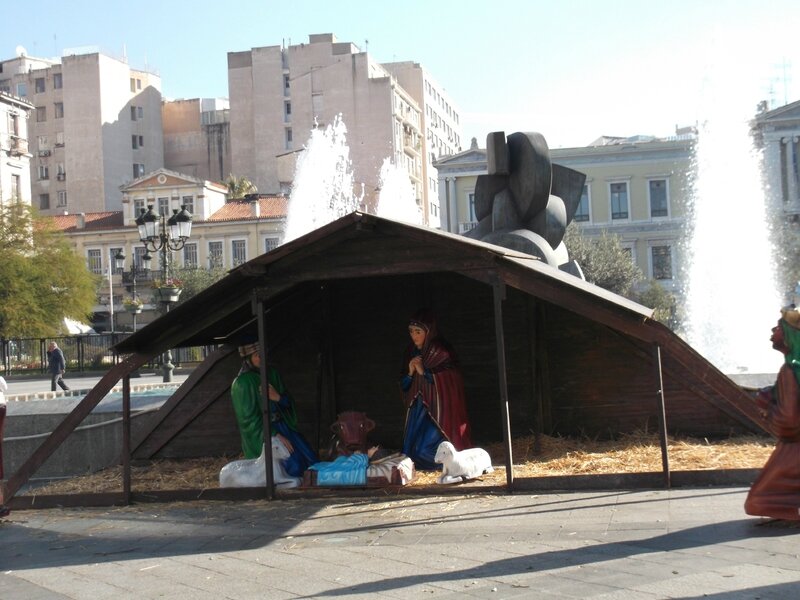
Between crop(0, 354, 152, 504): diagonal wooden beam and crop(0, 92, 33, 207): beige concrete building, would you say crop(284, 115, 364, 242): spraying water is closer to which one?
crop(0, 92, 33, 207): beige concrete building

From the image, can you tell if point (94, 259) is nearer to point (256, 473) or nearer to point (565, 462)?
point (256, 473)

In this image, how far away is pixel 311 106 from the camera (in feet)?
273

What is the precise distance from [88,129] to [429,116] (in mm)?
31220

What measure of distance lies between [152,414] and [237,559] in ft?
21.6

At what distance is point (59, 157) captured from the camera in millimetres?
90500

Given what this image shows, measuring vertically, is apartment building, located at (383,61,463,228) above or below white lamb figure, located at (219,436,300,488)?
above

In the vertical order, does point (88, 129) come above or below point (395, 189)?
above

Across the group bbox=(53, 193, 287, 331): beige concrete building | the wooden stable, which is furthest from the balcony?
the wooden stable

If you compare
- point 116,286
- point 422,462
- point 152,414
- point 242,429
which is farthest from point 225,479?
point 116,286

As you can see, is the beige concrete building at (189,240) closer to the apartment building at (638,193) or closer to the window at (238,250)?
the window at (238,250)

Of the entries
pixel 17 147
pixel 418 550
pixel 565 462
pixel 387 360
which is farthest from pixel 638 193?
pixel 418 550

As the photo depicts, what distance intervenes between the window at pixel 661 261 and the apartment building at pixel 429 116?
33.0 meters

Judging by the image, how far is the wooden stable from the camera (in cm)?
1003

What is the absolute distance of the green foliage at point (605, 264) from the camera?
2069 inches
